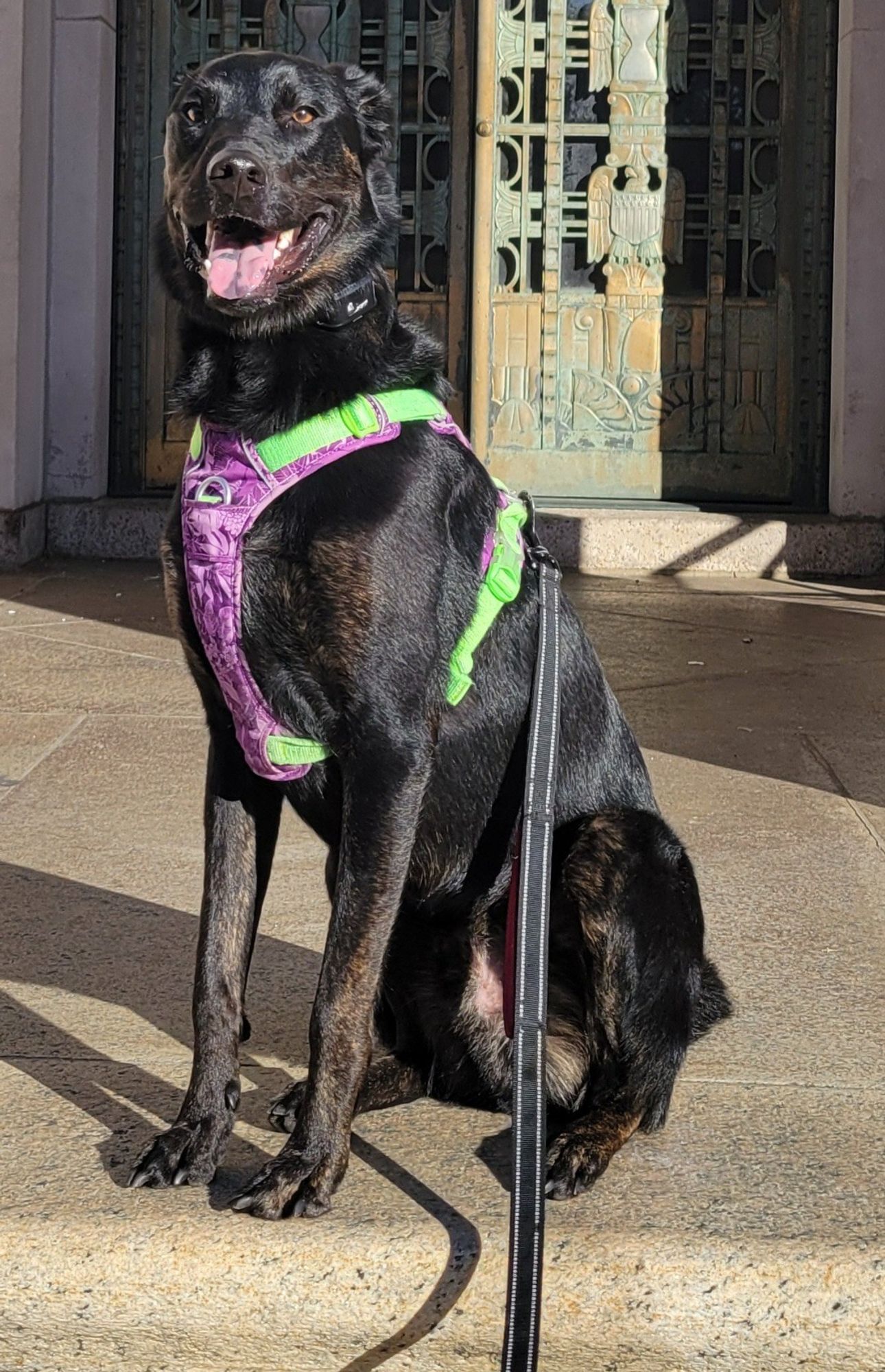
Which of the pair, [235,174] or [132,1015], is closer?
[235,174]

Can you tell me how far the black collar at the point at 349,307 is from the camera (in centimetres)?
273

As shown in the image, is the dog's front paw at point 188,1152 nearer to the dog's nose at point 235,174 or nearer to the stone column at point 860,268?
the dog's nose at point 235,174

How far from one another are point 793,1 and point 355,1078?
791cm

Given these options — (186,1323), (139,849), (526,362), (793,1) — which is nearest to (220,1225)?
(186,1323)

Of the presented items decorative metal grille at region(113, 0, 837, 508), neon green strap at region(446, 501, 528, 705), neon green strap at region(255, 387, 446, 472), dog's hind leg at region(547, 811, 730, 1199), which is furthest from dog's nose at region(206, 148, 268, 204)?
decorative metal grille at region(113, 0, 837, 508)

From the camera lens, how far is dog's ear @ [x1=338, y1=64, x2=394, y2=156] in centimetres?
A: 283

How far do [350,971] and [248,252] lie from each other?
3.61ft

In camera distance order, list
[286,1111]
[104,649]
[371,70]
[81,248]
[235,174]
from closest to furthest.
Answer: [235,174]
[286,1111]
[104,649]
[81,248]
[371,70]

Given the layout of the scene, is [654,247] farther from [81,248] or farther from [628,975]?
[628,975]

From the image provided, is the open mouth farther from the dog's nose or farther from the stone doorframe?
the stone doorframe

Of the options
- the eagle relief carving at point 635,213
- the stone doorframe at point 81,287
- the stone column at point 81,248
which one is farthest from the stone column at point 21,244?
the eagle relief carving at point 635,213

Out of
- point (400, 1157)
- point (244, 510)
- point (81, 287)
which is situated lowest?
point (400, 1157)

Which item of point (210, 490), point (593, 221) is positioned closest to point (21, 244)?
point (593, 221)

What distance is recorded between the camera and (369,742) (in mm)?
2621
